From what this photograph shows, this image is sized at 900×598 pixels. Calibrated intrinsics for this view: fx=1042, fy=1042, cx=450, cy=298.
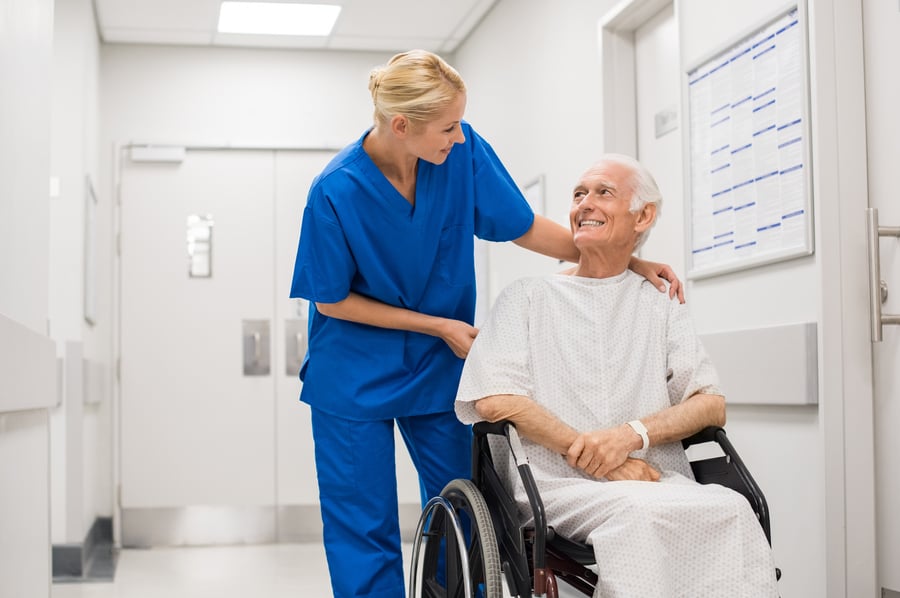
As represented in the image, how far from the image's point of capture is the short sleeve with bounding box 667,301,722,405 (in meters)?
2.05

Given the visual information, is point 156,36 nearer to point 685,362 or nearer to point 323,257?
point 323,257

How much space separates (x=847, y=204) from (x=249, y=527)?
391cm

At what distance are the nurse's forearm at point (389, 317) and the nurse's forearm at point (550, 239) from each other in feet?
1.04

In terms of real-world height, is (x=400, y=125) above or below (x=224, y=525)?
above

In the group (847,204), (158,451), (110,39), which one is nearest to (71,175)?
(110,39)

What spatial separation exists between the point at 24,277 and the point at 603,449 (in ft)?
4.37

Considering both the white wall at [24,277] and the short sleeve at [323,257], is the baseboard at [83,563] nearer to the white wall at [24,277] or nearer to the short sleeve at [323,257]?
the white wall at [24,277]

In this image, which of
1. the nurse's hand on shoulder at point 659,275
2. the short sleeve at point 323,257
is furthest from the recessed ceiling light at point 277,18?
the nurse's hand on shoulder at point 659,275

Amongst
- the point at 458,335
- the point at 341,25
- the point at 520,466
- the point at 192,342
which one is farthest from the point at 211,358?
the point at 520,466

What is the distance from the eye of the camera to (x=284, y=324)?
5578mm

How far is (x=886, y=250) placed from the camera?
2326 mm

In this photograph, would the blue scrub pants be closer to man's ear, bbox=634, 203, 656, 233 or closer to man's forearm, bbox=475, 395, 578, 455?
man's forearm, bbox=475, 395, 578, 455

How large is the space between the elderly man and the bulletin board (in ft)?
1.70

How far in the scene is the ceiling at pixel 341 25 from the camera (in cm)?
497
